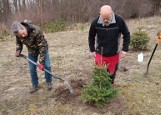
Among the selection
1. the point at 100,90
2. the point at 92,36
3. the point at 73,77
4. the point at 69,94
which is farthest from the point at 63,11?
the point at 100,90

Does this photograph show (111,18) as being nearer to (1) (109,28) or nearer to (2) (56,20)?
(1) (109,28)

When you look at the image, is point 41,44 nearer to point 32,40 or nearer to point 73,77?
point 32,40

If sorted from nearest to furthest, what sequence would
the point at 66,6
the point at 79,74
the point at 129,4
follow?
1. the point at 79,74
2. the point at 66,6
3. the point at 129,4

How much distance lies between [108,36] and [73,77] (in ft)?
6.54

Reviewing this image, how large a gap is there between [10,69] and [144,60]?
3585mm

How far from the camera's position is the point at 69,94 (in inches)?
206

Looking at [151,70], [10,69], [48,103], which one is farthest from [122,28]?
[10,69]

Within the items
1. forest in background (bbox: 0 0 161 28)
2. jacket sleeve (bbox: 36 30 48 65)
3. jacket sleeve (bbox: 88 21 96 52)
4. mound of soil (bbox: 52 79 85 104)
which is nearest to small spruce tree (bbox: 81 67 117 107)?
mound of soil (bbox: 52 79 85 104)

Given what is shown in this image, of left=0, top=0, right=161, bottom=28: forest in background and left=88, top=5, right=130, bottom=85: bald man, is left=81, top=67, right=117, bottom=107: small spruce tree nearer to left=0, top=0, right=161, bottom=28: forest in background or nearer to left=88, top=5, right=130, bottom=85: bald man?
left=88, top=5, right=130, bottom=85: bald man

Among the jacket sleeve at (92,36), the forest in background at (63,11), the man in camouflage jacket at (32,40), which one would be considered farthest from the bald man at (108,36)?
the forest in background at (63,11)

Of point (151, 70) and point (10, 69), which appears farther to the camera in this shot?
point (10, 69)

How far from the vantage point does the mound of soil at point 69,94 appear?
199 inches

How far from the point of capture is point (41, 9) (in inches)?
654

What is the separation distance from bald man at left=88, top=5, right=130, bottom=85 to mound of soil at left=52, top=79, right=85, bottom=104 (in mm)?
748
